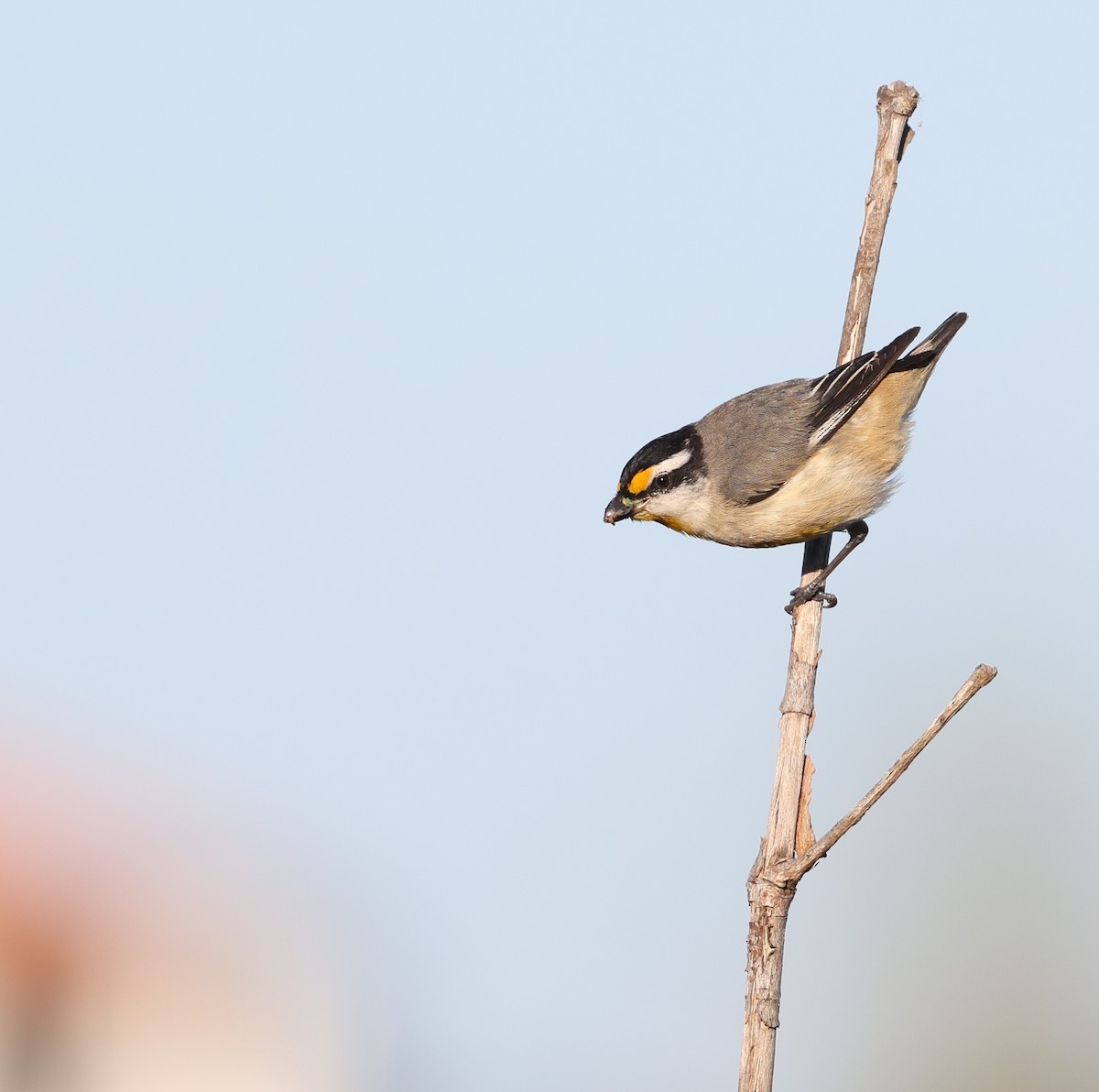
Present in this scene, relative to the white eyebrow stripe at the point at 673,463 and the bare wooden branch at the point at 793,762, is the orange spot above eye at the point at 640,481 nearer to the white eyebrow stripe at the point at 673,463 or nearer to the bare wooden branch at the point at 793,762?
the white eyebrow stripe at the point at 673,463

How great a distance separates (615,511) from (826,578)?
1.04 m

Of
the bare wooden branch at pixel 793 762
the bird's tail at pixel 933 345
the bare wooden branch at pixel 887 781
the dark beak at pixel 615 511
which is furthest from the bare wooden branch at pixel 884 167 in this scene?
the bare wooden branch at pixel 887 781

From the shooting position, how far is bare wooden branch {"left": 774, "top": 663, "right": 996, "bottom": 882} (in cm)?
344

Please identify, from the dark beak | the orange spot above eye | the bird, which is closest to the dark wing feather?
the bird

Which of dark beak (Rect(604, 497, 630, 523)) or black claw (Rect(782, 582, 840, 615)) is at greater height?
dark beak (Rect(604, 497, 630, 523))

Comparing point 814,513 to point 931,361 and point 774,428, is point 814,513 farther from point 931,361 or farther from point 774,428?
point 931,361

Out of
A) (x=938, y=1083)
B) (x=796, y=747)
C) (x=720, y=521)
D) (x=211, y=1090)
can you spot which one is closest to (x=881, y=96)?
(x=720, y=521)

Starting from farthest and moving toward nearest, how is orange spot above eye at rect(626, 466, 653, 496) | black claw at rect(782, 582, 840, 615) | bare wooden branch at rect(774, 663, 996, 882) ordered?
orange spot above eye at rect(626, 466, 653, 496)
black claw at rect(782, 582, 840, 615)
bare wooden branch at rect(774, 663, 996, 882)

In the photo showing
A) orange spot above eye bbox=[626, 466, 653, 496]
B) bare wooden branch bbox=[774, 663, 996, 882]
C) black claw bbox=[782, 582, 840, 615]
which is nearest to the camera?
bare wooden branch bbox=[774, 663, 996, 882]

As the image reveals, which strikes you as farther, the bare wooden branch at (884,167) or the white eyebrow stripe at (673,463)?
the white eyebrow stripe at (673,463)

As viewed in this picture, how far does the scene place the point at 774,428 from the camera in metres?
6.30

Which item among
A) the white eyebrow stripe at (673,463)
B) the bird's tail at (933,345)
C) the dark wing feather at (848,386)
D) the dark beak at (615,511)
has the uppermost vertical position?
the bird's tail at (933,345)

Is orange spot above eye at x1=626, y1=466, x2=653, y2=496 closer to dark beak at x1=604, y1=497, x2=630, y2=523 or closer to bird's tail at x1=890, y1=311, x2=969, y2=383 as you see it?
dark beak at x1=604, y1=497, x2=630, y2=523

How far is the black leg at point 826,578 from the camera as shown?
5.36 meters
